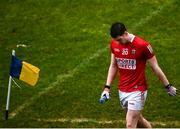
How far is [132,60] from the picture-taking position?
9.17 m

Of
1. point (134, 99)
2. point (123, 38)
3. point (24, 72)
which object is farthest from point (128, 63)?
point (24, 72)

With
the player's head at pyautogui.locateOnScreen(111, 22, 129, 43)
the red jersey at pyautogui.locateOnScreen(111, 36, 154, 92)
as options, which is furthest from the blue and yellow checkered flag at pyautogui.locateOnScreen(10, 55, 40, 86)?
the player's head at pyautogui.locateOnScreen(111, 22, 129, 43)

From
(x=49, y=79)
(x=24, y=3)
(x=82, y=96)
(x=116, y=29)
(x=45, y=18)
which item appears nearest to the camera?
(x=116, y=29)

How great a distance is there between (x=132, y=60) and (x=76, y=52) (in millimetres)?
7061

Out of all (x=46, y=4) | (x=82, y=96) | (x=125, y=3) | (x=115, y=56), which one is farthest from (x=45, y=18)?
(x=115, y=56)

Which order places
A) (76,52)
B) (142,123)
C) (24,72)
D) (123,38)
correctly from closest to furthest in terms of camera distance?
(123,38) → (142,123) → (24,72) → (76,52)

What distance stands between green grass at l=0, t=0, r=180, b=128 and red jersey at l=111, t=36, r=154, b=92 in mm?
2399

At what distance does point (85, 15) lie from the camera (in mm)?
18875

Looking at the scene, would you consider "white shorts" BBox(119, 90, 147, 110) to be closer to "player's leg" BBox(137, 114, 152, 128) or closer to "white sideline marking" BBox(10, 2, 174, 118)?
"player's leg" BBox(137, 114, 152, 128)

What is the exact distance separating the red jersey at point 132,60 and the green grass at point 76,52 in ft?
7.87

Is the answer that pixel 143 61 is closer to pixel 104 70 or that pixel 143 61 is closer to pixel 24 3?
pixel 104 70

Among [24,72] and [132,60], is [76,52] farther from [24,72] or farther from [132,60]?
[132,60]

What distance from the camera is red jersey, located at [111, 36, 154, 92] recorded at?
9.09 meters

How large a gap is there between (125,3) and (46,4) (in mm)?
2849
